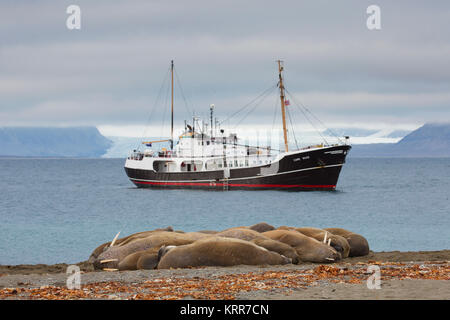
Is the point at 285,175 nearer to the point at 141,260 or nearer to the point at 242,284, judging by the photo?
the point at 141,260

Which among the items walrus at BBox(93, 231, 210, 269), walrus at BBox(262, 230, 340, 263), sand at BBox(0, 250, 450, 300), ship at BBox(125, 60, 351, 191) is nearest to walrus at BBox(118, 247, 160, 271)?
walrus at BBox(93, 231, 210, 269)

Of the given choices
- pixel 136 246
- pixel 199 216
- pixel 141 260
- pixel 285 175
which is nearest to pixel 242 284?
pixel 141 260

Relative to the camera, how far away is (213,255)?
17047 mm

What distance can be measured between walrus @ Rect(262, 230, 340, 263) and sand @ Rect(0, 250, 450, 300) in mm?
2784

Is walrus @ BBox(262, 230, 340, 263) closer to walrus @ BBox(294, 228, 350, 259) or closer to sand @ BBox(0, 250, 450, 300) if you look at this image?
walrus @ BBox(294, 228, 350, 259)

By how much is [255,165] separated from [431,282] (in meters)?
65.4

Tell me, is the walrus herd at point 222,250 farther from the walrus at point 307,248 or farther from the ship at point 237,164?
the ship at point 237,164

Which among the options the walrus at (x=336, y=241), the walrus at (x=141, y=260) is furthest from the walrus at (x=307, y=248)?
the walrus at (x=141, y=260)

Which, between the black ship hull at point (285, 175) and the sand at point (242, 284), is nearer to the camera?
the sand at point (242, 284)

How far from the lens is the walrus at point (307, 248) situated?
19.6m

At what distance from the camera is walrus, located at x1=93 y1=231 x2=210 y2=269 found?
18688 mm
